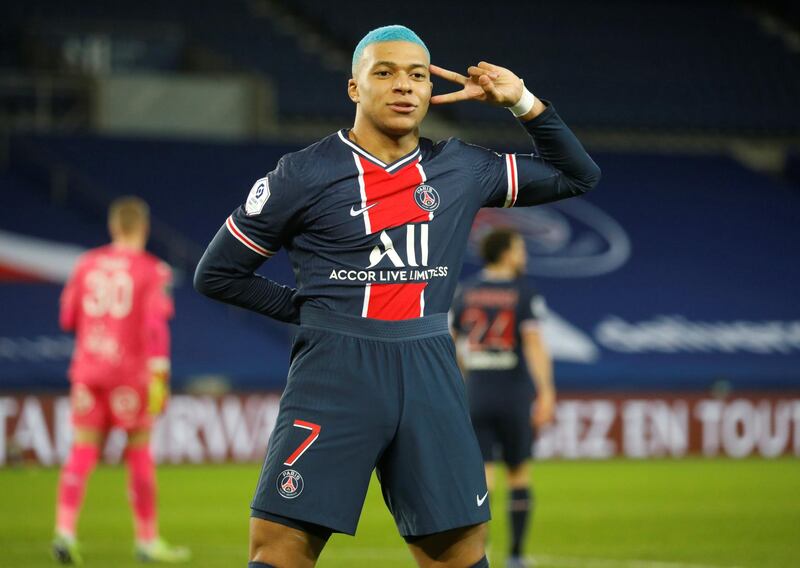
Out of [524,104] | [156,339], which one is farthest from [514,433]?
[524,104]

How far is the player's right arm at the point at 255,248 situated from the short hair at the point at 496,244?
4724 millimetres

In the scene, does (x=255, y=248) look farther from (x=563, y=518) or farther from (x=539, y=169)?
(x=563, y=518)

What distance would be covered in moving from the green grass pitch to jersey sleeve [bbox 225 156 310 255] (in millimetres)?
4965

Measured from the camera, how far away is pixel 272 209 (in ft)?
14.0

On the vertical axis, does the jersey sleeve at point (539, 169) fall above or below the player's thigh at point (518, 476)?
above

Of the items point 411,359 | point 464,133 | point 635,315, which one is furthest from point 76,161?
point 411,359

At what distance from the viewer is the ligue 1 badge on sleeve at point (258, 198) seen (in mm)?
4285

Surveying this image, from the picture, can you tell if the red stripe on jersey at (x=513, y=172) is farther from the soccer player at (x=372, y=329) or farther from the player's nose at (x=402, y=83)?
the player's nose at (x=402, y=83)

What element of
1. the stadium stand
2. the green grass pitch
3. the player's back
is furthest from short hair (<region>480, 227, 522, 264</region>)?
the stadium stand

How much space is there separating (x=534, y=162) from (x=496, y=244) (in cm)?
473

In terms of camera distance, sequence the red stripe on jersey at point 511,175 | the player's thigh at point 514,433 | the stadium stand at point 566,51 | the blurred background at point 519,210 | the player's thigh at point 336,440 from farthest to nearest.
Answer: the stadium stand at point 566,51, the blurred background at point 519,210, the player's thigh at point 514,433, the red stripe on jersey at point 511,175, the player's thigh at point 336,440

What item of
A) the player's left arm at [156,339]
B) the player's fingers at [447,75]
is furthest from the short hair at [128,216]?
the player's fingers at [447,75]

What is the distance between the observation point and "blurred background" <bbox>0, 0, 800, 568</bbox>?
1830cm

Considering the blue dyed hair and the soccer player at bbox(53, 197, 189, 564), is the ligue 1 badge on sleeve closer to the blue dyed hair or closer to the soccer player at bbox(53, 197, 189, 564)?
the blue dyed hair
